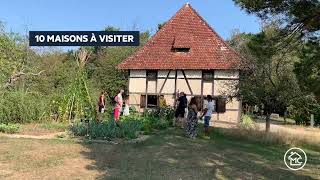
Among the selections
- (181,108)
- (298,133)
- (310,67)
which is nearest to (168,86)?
(298,133)

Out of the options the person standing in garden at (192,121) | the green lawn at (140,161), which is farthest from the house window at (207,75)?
the green lawn at (140,161)

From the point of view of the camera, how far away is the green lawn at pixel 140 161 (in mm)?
9906

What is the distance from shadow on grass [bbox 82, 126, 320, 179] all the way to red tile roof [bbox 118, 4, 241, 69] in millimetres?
15843

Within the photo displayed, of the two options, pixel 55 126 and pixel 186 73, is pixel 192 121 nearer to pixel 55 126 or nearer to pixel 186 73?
pixel 55 126

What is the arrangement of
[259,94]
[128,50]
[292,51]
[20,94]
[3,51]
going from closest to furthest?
1. [292,51]
2. [20,94]
3. [259,94]
4. [3,51]
5. [128,50]

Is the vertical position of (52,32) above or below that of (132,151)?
above

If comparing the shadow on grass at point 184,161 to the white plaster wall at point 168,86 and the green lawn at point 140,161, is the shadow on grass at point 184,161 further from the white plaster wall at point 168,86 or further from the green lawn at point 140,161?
the white plaster wall at point 168,86

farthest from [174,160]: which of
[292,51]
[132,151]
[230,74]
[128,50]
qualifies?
[128,50]

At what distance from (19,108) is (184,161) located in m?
8.96

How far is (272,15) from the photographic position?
1213 cm

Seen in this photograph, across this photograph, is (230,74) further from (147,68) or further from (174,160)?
(174,160)

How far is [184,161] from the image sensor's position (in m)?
11.2

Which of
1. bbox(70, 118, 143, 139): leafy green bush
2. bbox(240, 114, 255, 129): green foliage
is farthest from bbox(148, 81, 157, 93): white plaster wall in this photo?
bbox(70, 118, 143, 139): leafy green bush

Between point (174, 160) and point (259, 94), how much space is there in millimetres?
9510
